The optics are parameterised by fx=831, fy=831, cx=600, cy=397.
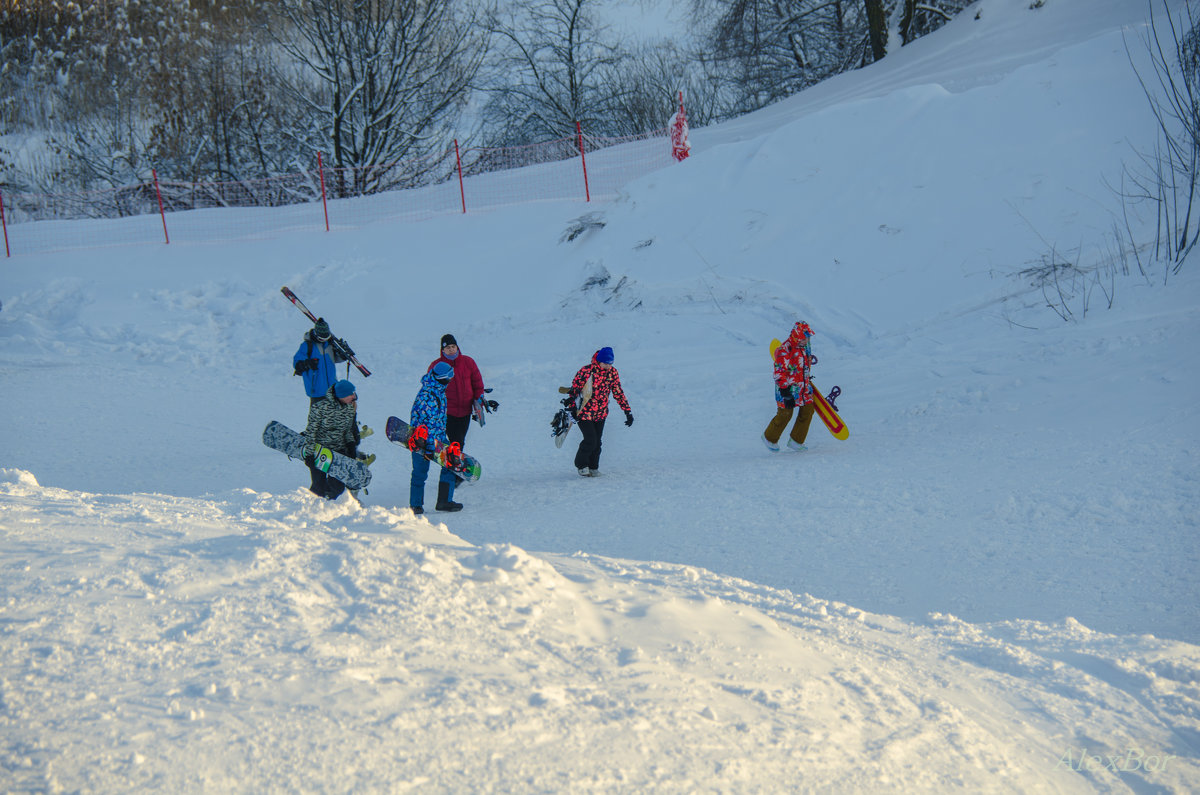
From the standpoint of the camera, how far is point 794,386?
852cm

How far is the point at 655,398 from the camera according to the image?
36.9ft

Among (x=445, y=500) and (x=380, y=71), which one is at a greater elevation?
(x=380, y=71)

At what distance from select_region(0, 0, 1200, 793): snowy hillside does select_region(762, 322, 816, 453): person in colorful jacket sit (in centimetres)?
39

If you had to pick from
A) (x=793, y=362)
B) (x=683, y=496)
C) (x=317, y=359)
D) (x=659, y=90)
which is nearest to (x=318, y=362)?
(x=317, y=359)

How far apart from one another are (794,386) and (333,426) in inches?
178

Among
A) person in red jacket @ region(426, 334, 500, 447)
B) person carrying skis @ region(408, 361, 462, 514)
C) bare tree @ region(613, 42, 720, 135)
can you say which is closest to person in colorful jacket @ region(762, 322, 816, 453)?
person in red jacket @ region(426, 334, 500, 447)

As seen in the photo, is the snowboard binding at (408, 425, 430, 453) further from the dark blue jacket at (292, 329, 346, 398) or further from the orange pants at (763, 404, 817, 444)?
the orange pants at (763, 404, 817, 444)

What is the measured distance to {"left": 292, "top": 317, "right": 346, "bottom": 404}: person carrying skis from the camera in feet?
28.2

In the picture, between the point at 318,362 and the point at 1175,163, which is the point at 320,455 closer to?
the point at 318,362

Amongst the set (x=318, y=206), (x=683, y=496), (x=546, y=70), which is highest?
(x=546, y=70)

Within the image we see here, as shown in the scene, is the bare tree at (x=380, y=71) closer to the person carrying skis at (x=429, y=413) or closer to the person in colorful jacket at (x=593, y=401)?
the person in colorful jacket at (x=593, y=401)

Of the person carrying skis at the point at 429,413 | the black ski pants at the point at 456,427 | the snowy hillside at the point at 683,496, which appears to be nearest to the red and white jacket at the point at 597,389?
the snowy hillside at the point at 683,496

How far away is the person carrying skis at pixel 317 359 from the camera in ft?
28.2

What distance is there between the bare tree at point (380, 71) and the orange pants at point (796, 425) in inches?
567
